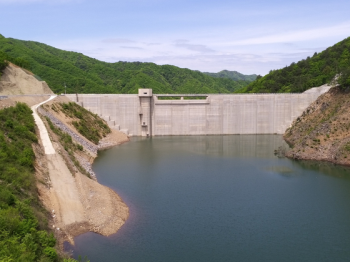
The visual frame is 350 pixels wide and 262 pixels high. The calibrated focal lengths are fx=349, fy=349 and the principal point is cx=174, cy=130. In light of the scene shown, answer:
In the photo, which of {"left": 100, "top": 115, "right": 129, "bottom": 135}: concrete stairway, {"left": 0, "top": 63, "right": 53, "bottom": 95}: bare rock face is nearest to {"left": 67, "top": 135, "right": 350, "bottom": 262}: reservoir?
{"left": 100, "top": 115, "right": 129, "bottom": 135}: concrete stairway

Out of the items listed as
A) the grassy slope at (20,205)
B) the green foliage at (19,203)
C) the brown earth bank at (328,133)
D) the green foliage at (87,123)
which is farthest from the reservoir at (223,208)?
the green foliage at (87,123)

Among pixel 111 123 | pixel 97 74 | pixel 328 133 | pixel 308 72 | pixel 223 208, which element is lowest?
pixel 223 208

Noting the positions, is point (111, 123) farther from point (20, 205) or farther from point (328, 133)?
point (20, 205)

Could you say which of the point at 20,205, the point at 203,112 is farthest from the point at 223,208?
the point at 203,112

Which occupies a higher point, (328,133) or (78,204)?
(328,133)

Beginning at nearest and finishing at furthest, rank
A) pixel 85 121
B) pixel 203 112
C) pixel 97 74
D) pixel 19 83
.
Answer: pixel 85 121
pixel 19 83
pixel 203 112
pixel 97 74

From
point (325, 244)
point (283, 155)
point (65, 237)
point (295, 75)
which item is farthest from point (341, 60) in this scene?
point (65, 237)
